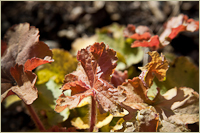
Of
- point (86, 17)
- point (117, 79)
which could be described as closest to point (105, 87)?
point (117, 79)

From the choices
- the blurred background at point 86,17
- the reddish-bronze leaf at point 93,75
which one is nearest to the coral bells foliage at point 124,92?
the reddish-bronze leaf at point 93,75

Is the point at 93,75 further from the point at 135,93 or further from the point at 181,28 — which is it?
the point at 181,28

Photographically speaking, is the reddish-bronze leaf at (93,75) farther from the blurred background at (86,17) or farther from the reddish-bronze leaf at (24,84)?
the blurred background at (86,17)

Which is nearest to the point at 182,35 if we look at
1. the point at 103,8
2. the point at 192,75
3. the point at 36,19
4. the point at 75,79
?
the point at 103,8

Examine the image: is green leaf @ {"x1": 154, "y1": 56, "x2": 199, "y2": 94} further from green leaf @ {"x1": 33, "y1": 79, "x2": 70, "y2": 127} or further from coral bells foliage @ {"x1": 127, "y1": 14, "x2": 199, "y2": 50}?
green leaf @ {"x1": 33, "y1": 79, "x2": 70, "y2": 127}

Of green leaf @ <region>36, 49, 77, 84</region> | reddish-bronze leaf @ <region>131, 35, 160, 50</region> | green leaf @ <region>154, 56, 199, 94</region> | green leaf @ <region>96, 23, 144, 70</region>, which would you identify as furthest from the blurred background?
reddish-bronze leaf @ <region>131, 35, 160, 50</region>

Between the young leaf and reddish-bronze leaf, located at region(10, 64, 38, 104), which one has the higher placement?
the young leaf
